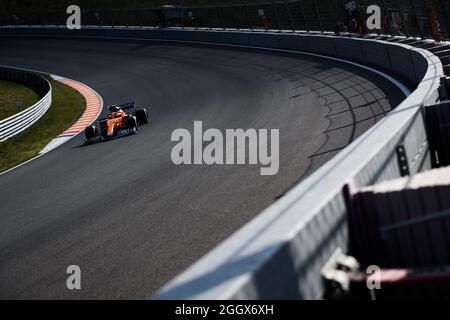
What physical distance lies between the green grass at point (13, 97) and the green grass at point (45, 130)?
1403 millimetres

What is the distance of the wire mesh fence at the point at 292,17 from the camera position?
21750mm

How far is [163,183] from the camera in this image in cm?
1123

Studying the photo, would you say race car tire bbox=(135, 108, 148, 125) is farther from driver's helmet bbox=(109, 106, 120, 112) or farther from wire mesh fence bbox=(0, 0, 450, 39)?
wire mesh fence bbox=(0, 0, 450, 39)

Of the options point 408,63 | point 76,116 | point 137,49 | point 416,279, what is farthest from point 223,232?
point 137,49

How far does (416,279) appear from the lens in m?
4.22

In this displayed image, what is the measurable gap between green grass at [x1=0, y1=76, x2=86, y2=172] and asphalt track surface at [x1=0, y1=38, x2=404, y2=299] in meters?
1.46

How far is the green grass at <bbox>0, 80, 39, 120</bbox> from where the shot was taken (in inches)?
1133

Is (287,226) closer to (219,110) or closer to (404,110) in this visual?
(404,110)

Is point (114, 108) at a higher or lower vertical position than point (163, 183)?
higher

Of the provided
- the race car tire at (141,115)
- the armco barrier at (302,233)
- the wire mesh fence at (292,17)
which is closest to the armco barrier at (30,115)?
the race car tire at (141,115)

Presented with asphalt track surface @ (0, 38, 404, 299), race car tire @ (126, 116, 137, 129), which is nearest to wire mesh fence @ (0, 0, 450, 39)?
asphalt track surface @ (0, 38, 404, 299)

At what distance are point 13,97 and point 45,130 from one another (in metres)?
9.90

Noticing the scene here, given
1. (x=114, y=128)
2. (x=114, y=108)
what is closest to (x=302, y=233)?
(x=114, y=128)

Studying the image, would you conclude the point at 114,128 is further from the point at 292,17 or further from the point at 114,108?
the point at 292,17
